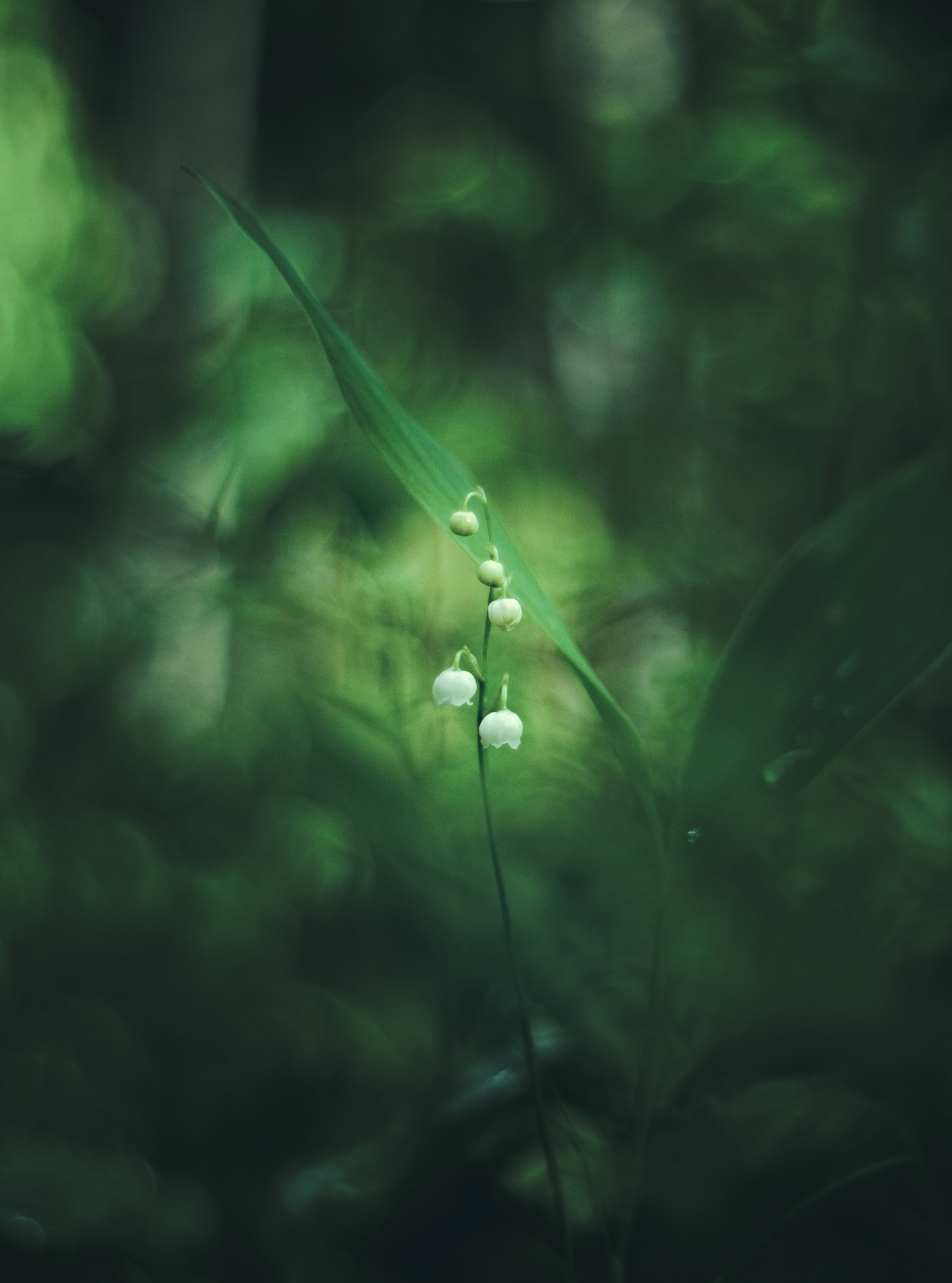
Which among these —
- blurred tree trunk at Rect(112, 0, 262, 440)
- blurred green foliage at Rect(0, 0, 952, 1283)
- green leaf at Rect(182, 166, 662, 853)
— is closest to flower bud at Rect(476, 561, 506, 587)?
green leaf at Rect(182, 166, 662, 853)

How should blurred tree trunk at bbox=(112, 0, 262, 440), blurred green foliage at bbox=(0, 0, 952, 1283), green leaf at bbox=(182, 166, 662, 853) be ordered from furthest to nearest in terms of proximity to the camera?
1. blurred tree trunk at bbox=(112, 0, 262, 440)
2. blurred green foliage at bbox=(0, 0, 952, 1283)
3. green leaf at bbox=(182, 166, 662, 853)

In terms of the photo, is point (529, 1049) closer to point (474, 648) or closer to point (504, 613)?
point (504, 613)

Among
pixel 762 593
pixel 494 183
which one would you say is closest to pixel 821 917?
pixel 762 593

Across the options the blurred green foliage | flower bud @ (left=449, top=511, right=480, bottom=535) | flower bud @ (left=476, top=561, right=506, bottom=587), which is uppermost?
flower bud @ (left=449, top=511, right=480, bottom=535)

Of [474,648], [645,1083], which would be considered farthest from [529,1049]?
[474,648]

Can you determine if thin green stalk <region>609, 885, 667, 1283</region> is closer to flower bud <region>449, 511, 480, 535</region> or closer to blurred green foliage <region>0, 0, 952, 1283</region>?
blurred green foliage <region>0, 0, 952, 1283</region>

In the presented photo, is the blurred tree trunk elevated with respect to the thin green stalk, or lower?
elevated

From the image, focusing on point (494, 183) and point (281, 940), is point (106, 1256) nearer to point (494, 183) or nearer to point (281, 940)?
point (281, 940)
